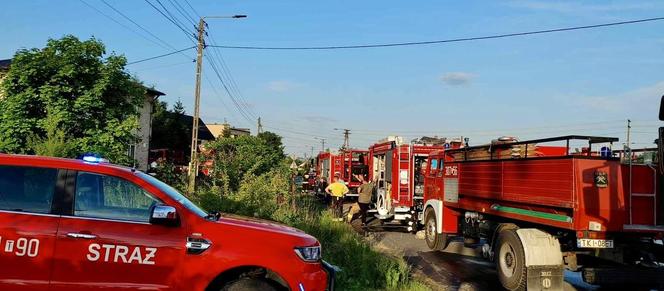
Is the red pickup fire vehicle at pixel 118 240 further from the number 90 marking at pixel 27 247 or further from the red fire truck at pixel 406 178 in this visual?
the red fire truck at pixel 406 178

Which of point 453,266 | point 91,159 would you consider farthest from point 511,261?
point 91,159

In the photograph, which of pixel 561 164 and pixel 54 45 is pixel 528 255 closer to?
pixel 561 164

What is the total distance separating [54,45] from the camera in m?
11.5

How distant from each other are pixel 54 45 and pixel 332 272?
8.65m

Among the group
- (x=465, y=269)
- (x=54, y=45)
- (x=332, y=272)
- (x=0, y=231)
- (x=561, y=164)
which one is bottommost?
(x=465, y=269)

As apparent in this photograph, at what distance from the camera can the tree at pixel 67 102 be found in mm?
10891

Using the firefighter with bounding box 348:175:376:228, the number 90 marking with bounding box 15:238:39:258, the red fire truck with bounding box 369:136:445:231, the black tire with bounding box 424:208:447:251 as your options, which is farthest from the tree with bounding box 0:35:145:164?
the firefighter with bounding box 348:175:376:228

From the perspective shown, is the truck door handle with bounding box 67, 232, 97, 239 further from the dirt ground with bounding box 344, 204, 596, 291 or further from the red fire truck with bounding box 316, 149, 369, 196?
the red fire truck with bounding box 316, 149, 369, 196

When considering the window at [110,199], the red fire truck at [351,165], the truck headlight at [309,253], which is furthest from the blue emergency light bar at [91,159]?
the red fire truck at [351,165]

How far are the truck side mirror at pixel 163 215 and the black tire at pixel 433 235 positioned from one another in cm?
921

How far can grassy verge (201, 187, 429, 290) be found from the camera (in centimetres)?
758

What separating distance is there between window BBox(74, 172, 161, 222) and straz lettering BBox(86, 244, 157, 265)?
25 cm

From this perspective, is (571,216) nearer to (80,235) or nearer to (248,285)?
(248,285)

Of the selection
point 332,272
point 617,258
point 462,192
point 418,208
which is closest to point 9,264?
point 332,272
